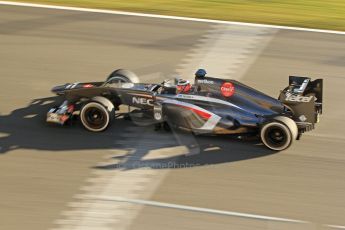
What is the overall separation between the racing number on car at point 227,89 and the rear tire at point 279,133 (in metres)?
0.85

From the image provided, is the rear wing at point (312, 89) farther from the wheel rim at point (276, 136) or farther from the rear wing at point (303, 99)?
A: the wheel rim at point (276, 136)

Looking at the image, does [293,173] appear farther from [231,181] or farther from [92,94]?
[92,94]

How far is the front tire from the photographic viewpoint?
426 inches

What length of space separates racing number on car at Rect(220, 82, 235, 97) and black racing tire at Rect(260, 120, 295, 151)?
85cm

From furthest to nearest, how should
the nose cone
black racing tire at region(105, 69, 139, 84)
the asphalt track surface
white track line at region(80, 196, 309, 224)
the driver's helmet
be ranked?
the nose cone
black racing tire at region(105, 69, 139, 84)
the driver's helmet
the asphalt track surface
white track line at region(80, 196, 309, 224)

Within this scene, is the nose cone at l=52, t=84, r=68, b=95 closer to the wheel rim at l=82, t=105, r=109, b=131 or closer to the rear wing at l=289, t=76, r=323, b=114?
the wheel rim at l=82, t=105, r=109, b=131

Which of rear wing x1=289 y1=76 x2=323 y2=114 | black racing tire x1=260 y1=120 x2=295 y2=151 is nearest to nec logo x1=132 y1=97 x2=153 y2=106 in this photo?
black racing tire x1=260 y1=120 x2=295 y2=151

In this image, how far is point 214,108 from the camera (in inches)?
414

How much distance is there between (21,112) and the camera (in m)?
12.0

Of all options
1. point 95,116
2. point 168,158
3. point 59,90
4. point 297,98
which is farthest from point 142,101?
point 297,98

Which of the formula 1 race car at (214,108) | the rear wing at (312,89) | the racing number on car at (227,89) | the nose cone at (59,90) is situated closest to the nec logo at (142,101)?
the formula 1 race car at (214,108)

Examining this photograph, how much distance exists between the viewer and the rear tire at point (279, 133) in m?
10.2

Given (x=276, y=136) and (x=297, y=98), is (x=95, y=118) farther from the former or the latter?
(x=297, y=98)

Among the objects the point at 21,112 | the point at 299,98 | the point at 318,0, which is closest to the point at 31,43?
the point at 21,112
